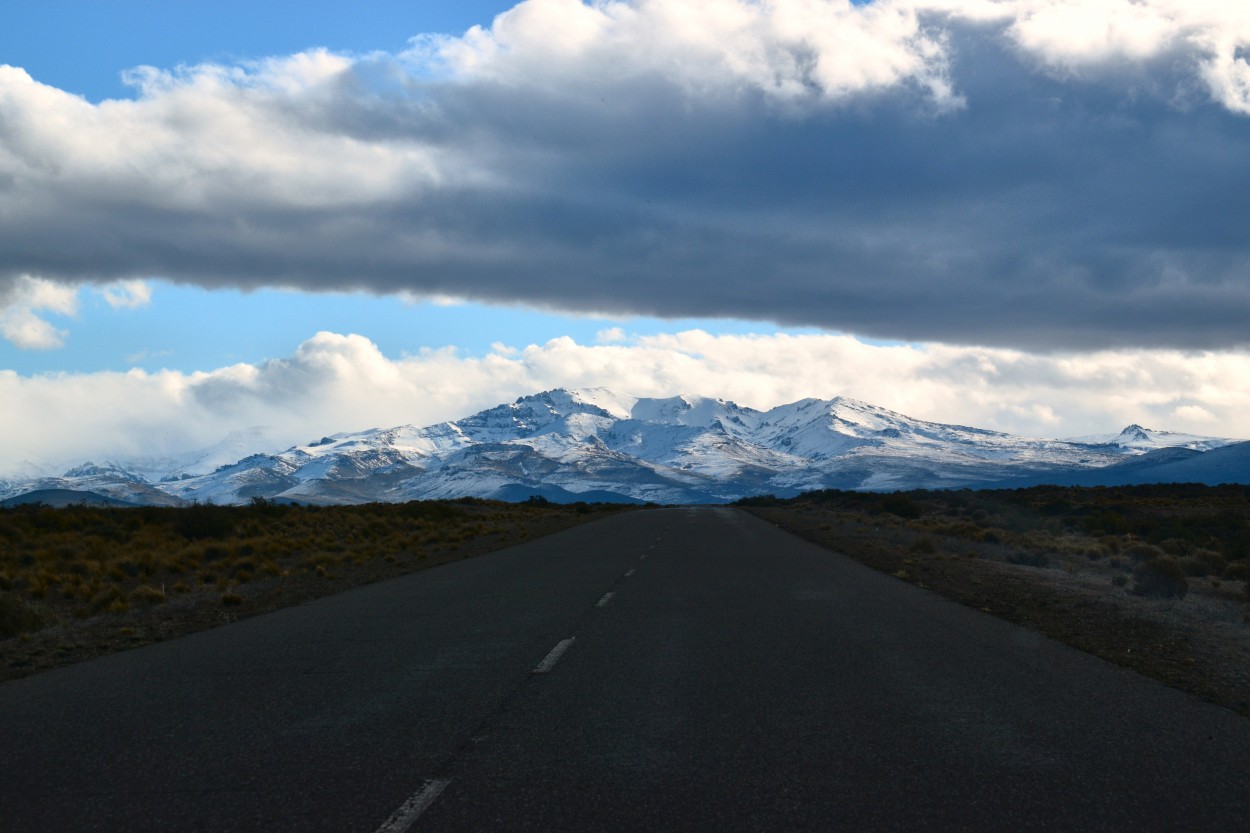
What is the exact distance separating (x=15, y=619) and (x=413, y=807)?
39.8ft

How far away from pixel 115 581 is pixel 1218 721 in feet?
70.3

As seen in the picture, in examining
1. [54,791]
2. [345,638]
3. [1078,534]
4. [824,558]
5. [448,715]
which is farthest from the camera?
[1078,534]

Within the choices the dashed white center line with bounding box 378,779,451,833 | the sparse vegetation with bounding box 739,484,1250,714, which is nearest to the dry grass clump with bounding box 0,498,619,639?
the dashed white center line with bounding box 378,779,451,833

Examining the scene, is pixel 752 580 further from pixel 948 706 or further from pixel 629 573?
pixel 948 706

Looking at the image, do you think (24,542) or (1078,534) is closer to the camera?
(24,542)

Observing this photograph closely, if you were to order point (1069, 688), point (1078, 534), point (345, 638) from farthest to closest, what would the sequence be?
point (1078, 534) → point (345, 638) → point (1069, 688)

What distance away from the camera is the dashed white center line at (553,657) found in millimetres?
9952

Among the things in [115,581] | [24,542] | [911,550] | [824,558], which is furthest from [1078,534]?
[24,542]

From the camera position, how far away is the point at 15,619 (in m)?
15.0

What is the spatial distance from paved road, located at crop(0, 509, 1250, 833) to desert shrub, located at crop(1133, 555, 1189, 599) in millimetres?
6119

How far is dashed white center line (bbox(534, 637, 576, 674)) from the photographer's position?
995 cm

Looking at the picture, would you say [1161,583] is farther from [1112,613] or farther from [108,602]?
[108,602]

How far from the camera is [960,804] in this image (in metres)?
5.69

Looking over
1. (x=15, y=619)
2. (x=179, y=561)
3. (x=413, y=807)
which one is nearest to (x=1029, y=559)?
(x=179, y=561)
